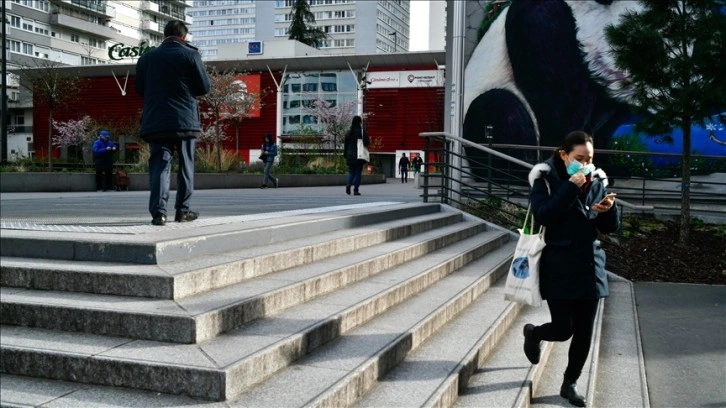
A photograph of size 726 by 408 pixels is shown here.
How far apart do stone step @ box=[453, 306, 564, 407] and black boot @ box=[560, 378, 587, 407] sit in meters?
0.21

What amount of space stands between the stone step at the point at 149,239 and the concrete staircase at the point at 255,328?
1cm

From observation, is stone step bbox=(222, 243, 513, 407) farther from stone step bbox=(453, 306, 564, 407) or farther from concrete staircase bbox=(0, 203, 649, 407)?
stone step bbox=(453, 306, 564, 407)

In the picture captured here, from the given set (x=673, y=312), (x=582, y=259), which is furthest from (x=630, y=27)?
(x=582, y=259)

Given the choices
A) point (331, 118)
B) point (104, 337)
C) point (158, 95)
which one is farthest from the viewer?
point (331, 118)

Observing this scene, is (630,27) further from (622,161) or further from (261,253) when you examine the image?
(261,253)

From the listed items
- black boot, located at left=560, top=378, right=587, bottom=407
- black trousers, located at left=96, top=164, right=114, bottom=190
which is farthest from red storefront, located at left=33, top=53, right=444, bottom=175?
black boot, located at left=560, top=378, right=587, bottom=407

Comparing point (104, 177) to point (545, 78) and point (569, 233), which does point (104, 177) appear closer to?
point (545, 78)

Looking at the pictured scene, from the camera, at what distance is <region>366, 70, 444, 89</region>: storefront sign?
52125mm

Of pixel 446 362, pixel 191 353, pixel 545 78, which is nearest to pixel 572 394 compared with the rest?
pixel 446 362

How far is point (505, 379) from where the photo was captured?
14.9ft

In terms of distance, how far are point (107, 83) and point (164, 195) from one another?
200ft

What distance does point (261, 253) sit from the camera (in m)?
5.18

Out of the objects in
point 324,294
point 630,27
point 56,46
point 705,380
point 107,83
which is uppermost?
point 56,46

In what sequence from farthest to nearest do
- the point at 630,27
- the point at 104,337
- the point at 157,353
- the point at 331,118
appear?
1. the point at 331,118
2. the point at 630,27
3. the point at 104,337
4. the point at 157,353
